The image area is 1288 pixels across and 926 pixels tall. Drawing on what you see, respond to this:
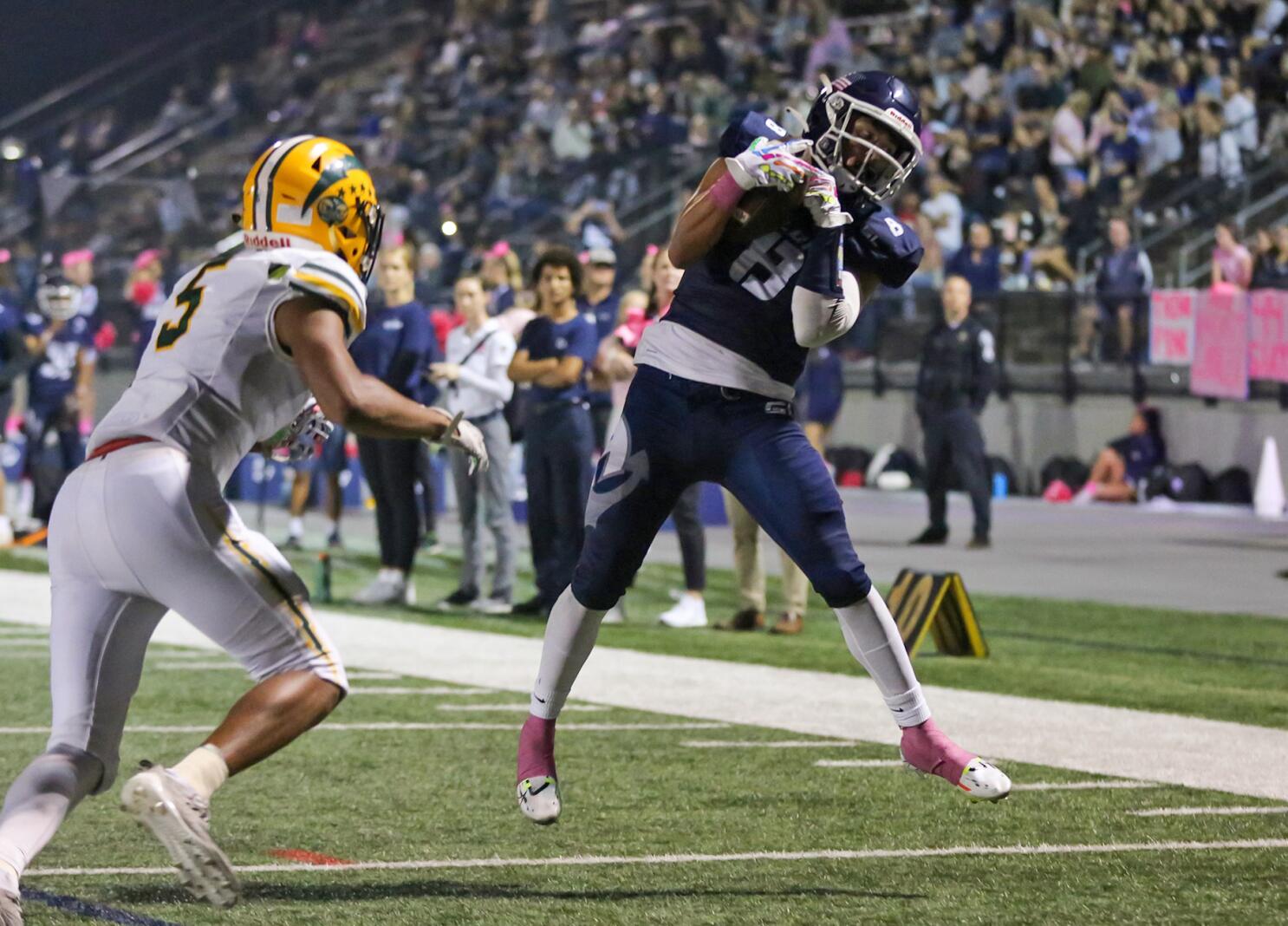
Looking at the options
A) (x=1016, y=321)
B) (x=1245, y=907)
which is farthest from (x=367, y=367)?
(x=1016, y=321)

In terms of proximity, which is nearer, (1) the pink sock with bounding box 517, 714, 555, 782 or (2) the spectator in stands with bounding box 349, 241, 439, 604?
(1) the pink sock with bounding box 517, 714, 555, 782

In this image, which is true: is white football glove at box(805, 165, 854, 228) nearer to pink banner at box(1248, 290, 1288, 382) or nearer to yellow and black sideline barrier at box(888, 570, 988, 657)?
yellow and black sideline barrier at box(888, 570, 988, 657)

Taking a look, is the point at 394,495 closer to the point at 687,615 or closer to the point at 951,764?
the point at 687,615

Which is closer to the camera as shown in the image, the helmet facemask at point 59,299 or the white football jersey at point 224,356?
the white football jersey at point 224,356

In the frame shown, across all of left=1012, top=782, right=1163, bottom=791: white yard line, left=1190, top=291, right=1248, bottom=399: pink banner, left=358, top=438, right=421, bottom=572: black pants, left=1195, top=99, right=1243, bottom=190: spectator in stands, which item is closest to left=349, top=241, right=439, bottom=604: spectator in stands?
left=358, top=438, right=421, bottom=572: black pants

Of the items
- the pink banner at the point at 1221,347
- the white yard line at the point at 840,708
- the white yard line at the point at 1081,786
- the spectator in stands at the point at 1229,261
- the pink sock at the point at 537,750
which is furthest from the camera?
the spectator in stands at the point at 1229,261

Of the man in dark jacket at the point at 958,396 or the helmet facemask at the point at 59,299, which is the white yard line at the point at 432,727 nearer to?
the man in dark jacket at the point at 958,396

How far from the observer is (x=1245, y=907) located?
475cm

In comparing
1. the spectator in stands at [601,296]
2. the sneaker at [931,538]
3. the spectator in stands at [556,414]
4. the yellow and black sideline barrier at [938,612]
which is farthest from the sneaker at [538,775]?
the sneaker at [931,538]

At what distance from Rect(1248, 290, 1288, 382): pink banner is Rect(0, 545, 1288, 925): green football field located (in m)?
9.64

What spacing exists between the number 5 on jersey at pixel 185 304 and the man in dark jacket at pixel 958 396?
11.4 metres

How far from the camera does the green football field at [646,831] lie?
479cm

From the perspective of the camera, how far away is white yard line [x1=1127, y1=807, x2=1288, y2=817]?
5.95 metres

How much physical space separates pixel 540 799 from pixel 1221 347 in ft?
46.6
